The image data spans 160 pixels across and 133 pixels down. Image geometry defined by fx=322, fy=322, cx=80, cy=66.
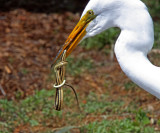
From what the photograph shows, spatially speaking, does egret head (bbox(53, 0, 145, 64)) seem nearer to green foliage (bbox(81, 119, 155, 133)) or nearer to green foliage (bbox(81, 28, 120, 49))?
green foliage (bbox(81, 119, 155, 133))

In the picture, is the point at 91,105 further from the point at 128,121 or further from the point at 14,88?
the point at 14,88

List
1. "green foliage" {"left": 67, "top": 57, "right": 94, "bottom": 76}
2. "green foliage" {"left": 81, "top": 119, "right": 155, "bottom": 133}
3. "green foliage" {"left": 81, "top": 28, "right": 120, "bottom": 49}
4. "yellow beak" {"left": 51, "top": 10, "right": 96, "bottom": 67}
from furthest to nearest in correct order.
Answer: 1. "green foliage" {"left": 81, "top": 28, "right": 120, "bottom": 49}
2. "green foliage" {"left": 67, "top": 57, "right": 94, "bottom": 76}
3. "green foliage" {"left": 81, "top": 119, "right": 155, "bottom": 133}
4. "yellow beak" {"left": 51, "top": 10, "right": 96, "bottom": 67}

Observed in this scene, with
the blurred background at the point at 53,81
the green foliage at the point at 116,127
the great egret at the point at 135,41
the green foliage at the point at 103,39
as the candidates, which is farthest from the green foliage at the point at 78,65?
the great egret at the point at 135,41

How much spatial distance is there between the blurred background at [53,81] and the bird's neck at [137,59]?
66 cm

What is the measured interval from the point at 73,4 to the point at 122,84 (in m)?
3.19

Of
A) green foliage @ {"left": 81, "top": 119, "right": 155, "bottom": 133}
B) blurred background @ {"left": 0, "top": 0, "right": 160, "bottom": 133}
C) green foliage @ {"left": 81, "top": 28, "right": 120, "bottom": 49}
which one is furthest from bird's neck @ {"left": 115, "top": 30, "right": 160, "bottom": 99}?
green foliage @ {"left": 81, "top": 28, "right": 120, "bottom": 49}

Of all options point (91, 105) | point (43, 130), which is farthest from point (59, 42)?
point (43, 130)

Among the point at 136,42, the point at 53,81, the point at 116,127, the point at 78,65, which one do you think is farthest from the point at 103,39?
the point at 136,42

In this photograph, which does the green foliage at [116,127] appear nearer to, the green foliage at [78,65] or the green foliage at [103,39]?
the green foliage at [78,65]

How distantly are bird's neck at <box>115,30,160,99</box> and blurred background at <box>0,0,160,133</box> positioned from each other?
661 mm

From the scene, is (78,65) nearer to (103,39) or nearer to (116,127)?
(103,39)

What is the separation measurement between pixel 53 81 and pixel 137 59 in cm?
261

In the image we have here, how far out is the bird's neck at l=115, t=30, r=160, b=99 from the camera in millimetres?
2303

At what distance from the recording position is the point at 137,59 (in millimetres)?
2311
